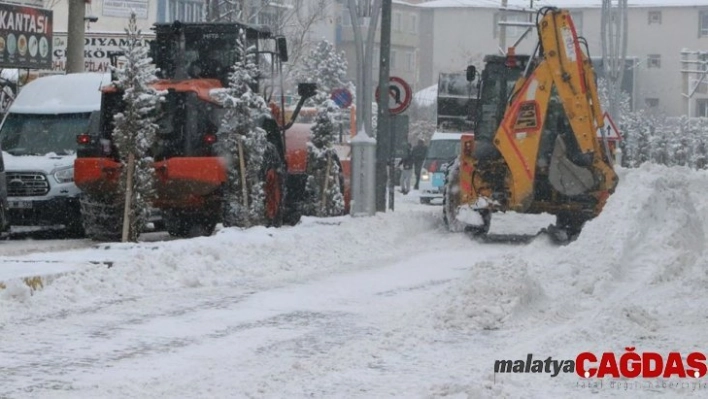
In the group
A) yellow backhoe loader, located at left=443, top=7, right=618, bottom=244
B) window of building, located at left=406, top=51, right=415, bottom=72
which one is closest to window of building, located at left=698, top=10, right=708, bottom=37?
window of building, located at left=406, top=51, right=415, bottom=72

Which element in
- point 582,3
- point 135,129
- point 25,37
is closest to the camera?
point 135,129

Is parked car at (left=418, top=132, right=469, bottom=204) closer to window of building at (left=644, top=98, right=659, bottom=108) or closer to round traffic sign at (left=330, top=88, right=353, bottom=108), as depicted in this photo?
round traffic sign at (left=330, top=88, right=353, bottom=108)

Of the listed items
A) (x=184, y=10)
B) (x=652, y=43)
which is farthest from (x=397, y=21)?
(x=184, y=10)

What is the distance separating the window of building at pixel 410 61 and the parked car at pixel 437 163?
67255 millimetres

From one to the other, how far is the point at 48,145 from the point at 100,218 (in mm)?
3174

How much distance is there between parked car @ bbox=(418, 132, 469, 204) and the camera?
3888cm

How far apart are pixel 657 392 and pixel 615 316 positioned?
88.4 inches

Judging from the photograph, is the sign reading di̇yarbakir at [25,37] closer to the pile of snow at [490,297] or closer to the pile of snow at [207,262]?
the pile of snow at [207,262]

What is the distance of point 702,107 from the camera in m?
103

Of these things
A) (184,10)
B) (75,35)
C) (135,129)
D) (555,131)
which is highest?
(184,10)

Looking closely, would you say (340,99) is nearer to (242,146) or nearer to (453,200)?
(453,200)

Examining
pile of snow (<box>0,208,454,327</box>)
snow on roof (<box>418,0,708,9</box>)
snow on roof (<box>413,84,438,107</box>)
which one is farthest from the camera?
snow on roof (<box>418,0,708,9</box>)

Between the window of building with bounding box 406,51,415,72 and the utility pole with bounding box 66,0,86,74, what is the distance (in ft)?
260

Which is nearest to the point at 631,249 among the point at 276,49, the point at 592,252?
the point at 592,252
